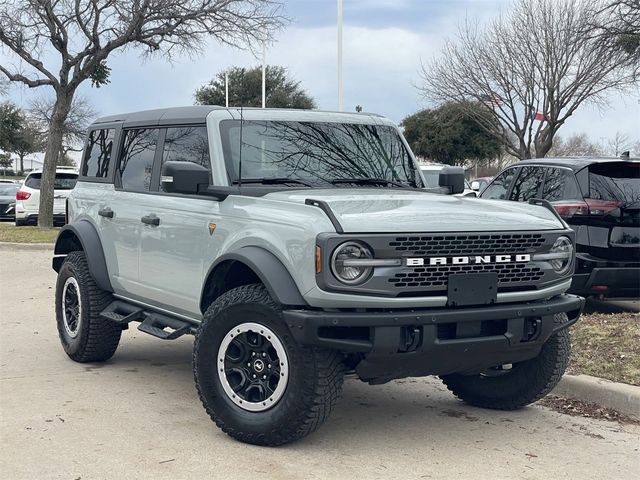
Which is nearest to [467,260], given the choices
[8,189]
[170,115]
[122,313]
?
[170,115]

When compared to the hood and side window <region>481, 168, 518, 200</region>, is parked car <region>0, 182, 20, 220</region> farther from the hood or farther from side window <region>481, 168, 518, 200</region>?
the hood

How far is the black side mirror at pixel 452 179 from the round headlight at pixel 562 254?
Answer: 4.33ft

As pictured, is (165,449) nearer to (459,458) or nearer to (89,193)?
(459,458)

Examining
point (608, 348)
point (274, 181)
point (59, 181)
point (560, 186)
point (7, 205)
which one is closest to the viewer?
point (274, 181)

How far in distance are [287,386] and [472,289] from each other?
113 centimetres

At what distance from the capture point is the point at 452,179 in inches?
252

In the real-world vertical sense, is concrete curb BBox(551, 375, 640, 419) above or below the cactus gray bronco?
below

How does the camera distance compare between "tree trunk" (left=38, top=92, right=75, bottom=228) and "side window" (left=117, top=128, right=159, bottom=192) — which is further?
"tree trunk" (left=38, top=92, right=75, bottom=228)

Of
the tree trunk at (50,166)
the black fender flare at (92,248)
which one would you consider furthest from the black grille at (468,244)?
the tree trunk at (50,166)

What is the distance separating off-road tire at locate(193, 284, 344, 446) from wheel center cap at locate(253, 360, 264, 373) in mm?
225

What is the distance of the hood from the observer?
4.55 metres

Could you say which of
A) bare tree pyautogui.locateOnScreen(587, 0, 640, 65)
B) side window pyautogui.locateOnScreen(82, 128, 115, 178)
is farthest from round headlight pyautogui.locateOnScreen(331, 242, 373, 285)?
bare tree pyautogui.locateOnScreen(587, 0, 640, 65)

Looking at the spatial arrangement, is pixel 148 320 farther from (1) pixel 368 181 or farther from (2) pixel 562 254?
(2) pixel 562 254

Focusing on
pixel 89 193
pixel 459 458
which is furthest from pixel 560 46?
pixel 459 458
